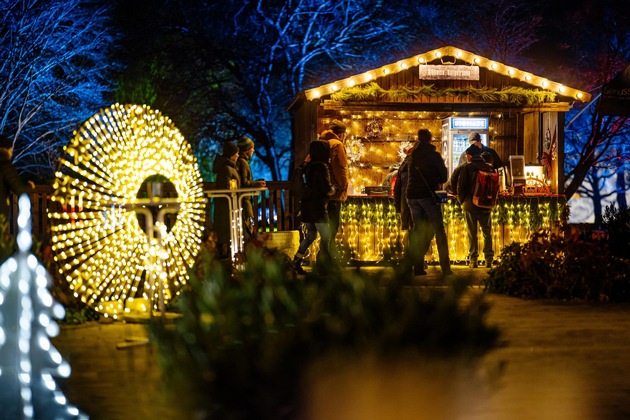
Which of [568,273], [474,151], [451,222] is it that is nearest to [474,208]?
[474,151]

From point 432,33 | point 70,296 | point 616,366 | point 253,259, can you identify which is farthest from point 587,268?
point 432,33

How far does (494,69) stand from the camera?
1812 cm

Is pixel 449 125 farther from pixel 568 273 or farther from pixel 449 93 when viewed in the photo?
pixel 568 273

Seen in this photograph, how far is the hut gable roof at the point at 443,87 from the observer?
1750 cm

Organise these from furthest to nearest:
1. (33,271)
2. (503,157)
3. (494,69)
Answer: (503,157), (494,69), (33,271)

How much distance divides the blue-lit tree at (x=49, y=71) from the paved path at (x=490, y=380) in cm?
1837

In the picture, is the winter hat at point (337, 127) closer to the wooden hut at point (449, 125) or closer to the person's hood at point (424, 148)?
the person's hood at point (424, 148)

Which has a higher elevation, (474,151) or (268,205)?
(474,151)

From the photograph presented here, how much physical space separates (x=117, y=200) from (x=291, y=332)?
201 inches

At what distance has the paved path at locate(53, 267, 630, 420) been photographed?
4914 mm

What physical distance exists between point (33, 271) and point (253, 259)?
160cm

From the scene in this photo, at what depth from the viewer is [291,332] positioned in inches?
190

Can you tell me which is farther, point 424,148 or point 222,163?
point 222,163

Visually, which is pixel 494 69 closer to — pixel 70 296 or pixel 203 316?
pixel 70 296
